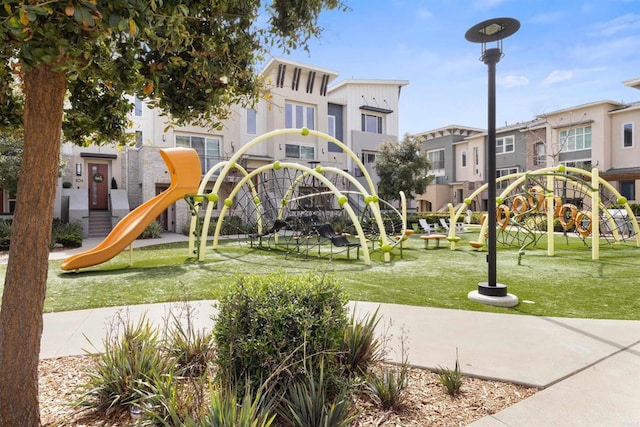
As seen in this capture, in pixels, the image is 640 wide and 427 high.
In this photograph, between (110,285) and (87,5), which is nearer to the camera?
(87,5)

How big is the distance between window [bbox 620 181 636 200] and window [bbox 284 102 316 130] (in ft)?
83.2

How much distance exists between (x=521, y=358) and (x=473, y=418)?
1.55 m

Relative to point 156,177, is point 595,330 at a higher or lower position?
lower

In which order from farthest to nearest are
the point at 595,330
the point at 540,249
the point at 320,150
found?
the point at 320,150
the point at 540,249
the point at 595,330

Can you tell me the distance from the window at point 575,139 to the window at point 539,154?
180cm

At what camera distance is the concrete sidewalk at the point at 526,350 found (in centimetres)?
313

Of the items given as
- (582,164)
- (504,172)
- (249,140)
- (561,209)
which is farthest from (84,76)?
(504,172)

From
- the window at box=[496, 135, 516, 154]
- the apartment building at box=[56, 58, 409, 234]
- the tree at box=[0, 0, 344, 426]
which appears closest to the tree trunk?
the tree at box=[0, 0, 344, 426]

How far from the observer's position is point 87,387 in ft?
11.1

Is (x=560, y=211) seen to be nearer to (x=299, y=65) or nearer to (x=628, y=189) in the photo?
(x=628, y=189)

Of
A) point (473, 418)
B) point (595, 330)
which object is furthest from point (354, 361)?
point (595, 330)

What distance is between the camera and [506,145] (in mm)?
38281

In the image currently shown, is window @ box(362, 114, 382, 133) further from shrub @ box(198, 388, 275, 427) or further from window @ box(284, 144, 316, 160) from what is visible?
shrub @ box(198, 388, 275, 427)

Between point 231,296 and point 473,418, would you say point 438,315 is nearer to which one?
point 473,418
